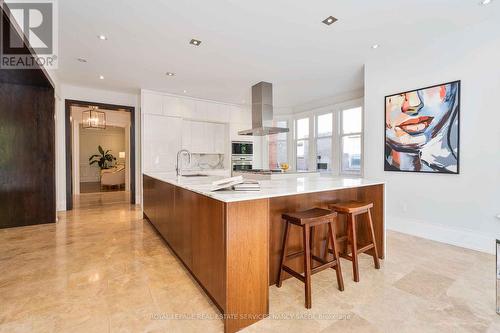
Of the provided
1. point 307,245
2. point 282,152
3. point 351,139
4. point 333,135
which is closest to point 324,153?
point 333,135

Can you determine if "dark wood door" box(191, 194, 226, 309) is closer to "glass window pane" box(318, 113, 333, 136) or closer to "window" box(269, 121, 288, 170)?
"glass window pane" box(318, 113, 333, 136)

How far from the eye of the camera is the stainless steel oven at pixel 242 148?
645cm

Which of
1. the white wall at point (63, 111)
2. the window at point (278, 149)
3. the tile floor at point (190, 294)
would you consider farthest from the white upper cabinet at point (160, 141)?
the window at point (278, 149)

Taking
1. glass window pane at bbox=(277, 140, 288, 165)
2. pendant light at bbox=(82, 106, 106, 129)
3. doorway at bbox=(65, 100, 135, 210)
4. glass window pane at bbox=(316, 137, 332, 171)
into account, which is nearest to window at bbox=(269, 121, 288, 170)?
glass window pane at bbox=(277, 140, 288, 165)

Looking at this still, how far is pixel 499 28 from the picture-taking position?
8.79 ft

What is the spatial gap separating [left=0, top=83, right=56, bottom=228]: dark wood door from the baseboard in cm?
574

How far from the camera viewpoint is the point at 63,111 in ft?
16.5

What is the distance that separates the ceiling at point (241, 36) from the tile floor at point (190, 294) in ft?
8.84

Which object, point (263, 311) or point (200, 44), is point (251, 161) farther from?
point (263, 311)

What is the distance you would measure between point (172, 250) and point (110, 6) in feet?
8.94

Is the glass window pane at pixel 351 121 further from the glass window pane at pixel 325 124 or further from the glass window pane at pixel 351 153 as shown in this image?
the glass window pane at pixel 325 124

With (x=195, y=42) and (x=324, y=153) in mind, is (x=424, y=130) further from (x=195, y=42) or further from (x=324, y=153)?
(x=195, y=42)

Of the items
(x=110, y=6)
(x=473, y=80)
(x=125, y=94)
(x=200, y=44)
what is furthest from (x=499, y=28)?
(x=125, y=94)

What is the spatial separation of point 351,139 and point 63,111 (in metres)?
6.50
